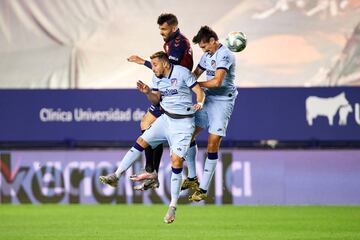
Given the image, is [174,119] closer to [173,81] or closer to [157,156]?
[173,81]

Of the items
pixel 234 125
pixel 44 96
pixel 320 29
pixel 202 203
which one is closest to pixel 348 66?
pixel 320 29

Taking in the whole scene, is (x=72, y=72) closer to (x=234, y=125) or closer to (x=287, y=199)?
(x=234, y=125)

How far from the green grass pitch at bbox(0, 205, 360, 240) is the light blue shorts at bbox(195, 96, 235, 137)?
1.39 metres

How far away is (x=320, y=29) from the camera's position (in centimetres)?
2119

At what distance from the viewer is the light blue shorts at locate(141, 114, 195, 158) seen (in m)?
15.6

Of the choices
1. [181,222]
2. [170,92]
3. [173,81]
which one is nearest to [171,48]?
[173,81]

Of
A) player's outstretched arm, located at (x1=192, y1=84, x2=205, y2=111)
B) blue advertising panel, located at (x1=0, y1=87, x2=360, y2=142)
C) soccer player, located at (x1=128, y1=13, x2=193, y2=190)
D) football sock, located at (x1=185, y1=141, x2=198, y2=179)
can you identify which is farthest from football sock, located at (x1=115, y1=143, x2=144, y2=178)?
blue advertising panel, located at (x1=0, y1=87, x2=360, y2=142)

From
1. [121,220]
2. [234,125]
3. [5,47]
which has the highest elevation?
→ [5,47]

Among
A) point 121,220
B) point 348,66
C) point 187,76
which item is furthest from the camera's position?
point 348,66

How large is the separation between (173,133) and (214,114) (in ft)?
2.27

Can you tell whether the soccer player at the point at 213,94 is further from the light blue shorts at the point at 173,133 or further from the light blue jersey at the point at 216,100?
the light blue shorts at the point at 173,133

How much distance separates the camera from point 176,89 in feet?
50.7

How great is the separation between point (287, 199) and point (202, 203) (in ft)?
4.75

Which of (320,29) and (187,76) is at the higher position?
(320,29)
